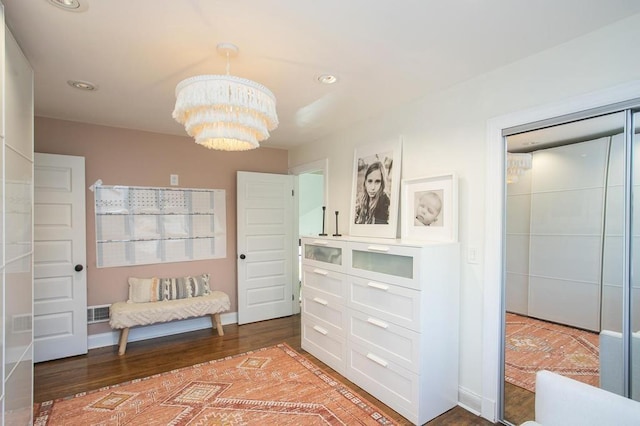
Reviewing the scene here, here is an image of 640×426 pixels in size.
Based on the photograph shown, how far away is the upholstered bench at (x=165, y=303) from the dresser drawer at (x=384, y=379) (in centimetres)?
188

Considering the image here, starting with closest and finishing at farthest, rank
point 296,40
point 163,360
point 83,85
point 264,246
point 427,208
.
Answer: point 296,40 < point 83,85 < point 427,208 < point 163,360 < point 264,246

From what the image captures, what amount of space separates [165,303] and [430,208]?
120 inches

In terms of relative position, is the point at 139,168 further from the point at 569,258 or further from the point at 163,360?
the point at 569,258

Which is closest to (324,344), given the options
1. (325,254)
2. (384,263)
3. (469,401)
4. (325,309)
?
(325,309)

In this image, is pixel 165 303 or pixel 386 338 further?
pixel 165 303

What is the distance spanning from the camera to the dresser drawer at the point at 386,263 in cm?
223

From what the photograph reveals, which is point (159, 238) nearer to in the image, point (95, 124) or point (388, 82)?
point (95, 124)

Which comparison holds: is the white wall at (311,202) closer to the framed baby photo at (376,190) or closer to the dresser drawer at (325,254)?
the framed baby photo at (376,190)

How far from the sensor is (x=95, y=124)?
11.7 feet

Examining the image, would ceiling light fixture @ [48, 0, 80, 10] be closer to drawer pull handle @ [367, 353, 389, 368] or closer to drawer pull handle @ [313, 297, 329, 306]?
drawer pull handle @ [313, 297, 329, 306]

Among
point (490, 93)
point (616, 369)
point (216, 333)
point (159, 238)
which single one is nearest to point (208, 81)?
point (490, 93)

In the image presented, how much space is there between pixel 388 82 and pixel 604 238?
172 cm

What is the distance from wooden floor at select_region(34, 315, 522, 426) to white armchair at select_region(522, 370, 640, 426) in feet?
3.06

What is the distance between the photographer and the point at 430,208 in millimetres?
2609
